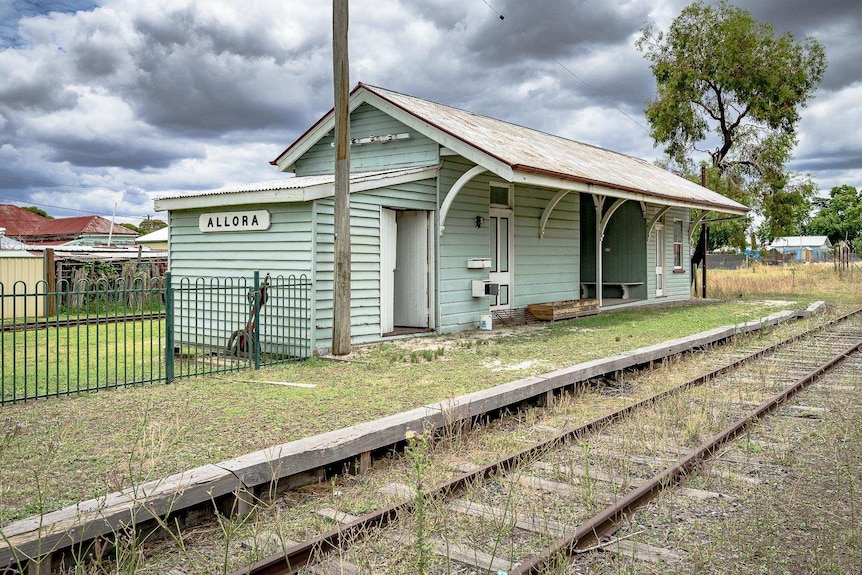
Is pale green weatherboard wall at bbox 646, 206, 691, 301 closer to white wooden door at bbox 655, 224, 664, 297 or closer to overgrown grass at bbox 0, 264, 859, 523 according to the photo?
white wooden door at bbox 655, 224, 664, 297

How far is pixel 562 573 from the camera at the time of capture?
3307 millimetres

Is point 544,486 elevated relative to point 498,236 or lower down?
lower down

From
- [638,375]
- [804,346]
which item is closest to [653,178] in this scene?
[804,346]

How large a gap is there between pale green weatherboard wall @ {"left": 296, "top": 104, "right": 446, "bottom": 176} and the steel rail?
781cm

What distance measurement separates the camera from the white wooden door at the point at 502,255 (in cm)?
1420

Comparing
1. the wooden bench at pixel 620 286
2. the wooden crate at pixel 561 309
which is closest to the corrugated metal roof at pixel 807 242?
the wooden bench at pixel 620 286

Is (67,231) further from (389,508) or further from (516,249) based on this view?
(389,508)

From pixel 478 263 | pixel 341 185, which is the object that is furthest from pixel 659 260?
pixel 341 185

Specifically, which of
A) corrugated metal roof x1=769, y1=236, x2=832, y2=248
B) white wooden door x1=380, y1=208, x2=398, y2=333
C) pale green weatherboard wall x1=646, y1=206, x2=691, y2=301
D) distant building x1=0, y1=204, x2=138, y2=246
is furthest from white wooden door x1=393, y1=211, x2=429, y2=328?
corrugated metal roof x1=769, y1=236, x2=832, y2=248

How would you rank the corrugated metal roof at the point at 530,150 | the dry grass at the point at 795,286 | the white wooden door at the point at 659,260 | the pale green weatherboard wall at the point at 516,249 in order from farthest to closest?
the dry grass at the point at 795,286, the white wooden door at the point at 659,260, the pale green weatherboard wall at the point at 516,249, the corrugated metal roof at the point at 530,150

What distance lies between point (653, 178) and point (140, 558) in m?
18.9

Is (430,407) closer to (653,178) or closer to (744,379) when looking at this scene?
(744,379)

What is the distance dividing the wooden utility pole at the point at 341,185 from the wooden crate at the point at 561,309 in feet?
18.9

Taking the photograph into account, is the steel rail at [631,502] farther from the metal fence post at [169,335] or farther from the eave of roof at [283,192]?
the eave of roof at [283,192]
